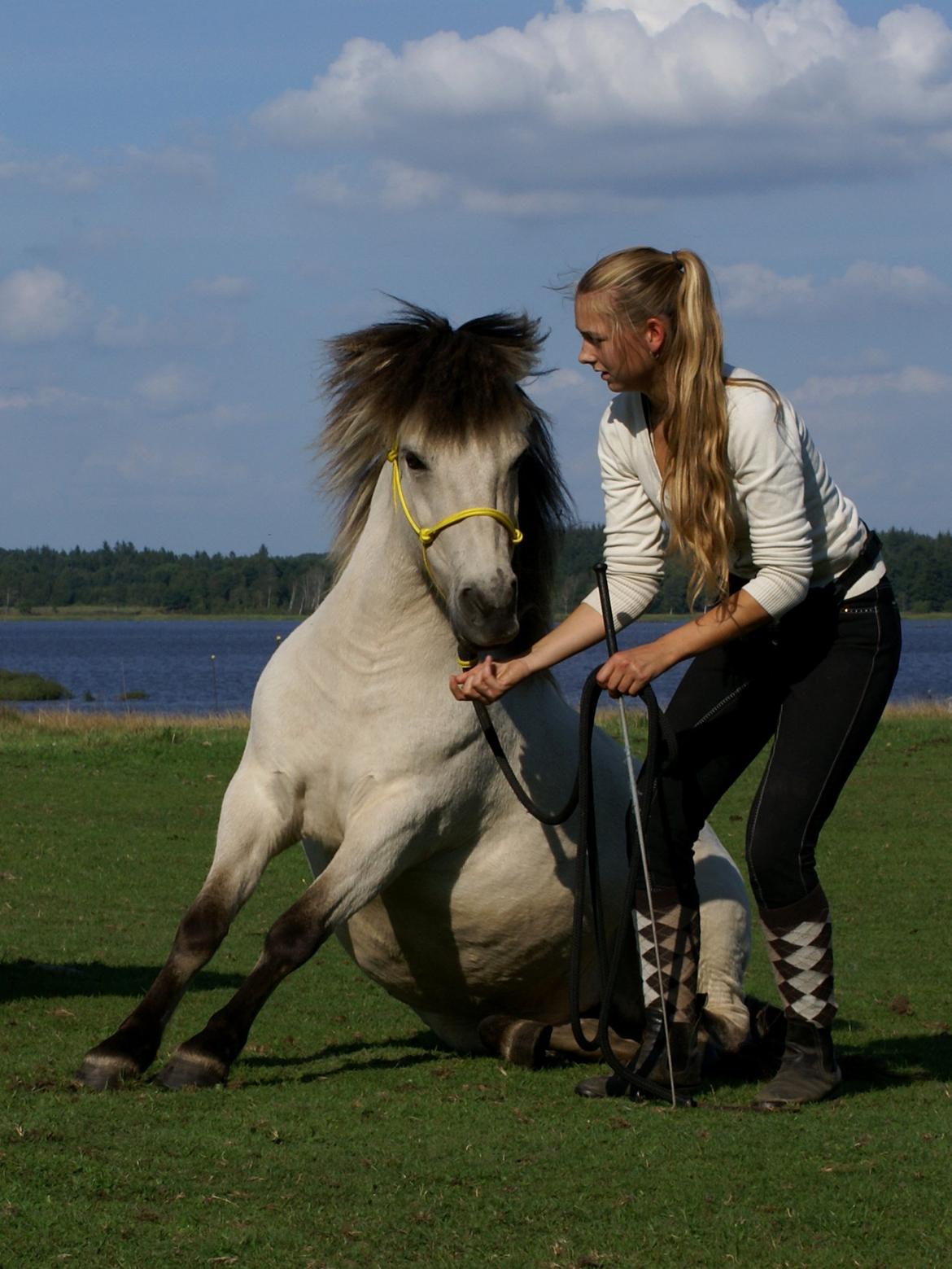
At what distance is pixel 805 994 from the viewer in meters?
4.51

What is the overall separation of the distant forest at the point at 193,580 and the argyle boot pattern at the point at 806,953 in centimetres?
7165

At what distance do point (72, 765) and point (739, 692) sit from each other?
13.3 m

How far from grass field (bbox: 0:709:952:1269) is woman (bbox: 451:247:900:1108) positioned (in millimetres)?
423

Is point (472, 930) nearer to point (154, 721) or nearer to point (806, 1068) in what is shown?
point (806, 1068)

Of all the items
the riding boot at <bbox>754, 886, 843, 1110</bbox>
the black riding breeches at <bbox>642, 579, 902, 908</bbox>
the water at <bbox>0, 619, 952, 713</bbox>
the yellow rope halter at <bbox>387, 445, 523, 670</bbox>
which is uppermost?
the yellow rope halter at <bbox>387, 445, 523, 670</bbox>

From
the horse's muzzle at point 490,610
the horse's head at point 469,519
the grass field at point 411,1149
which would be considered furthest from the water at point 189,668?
the horse's muzzle at point 490,610

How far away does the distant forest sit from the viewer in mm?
121312

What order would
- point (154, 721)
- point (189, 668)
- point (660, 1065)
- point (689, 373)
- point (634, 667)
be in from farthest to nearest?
point (189, 668), point (154, 721), point (660, 1065), point (634, 667), point (689, 373)

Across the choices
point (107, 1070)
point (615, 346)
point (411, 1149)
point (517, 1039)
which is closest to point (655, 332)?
point (615, 346)

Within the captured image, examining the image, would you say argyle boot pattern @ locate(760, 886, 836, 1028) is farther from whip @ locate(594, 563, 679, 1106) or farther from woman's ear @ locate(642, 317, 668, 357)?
woman's ear @ locate(642, 317, 668, 357)

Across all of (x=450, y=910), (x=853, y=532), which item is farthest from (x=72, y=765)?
(x=853, y=532)

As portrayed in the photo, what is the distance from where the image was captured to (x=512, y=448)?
15.3 ft

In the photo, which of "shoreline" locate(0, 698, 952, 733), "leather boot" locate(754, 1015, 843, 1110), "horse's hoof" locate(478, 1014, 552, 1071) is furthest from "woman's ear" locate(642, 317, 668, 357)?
"shoreline" locate(0, 698, 952, 733)

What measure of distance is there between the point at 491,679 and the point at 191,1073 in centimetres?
143
